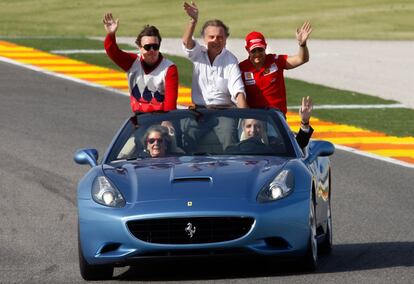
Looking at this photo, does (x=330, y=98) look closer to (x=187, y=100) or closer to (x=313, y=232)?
(x=187, y=100)

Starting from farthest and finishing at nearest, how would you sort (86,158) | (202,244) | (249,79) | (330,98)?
1. (330,98)
2. (249,79)
3. (86,158)
4. (202,244)

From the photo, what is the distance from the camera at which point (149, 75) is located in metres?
13.0

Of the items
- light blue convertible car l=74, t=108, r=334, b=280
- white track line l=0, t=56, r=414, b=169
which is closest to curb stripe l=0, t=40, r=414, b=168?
white track line l=0, t=56, r=414, b=169

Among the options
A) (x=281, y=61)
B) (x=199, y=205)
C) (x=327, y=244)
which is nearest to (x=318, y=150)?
(x=327, y=244)

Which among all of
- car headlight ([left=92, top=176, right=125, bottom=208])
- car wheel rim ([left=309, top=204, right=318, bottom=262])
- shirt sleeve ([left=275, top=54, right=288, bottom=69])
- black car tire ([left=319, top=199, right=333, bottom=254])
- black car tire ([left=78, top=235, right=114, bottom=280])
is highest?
shirt sleeve ([left=275, top=54, right=288, bottom=69])

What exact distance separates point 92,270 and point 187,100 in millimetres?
14778

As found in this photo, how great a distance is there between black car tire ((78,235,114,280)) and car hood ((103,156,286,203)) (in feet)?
1.70

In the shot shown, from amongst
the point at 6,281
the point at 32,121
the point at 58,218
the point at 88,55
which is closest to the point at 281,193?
the point at 6,281

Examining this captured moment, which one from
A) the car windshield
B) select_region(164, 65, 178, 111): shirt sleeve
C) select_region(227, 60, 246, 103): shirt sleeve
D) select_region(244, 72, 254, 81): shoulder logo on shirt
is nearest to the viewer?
the car windshield

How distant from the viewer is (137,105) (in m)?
13.1

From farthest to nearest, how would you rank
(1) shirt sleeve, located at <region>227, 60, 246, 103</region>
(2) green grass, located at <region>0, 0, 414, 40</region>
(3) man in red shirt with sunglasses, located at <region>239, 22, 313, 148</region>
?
(2) green grass, located at <region>0, 0, 414, 40</region> < (3) man in red shirt with sunglasses, located at <region>239, 22, 313, 148</region> < (1) shirt sleeve, located at <region>227, 60, 246, 103</region>

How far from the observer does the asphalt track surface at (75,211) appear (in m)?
10.6

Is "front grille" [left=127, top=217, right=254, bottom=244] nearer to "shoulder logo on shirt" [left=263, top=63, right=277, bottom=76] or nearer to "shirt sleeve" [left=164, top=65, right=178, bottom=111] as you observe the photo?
"shirt sleeve" [left=164, top=65, right=178, bottom=111]

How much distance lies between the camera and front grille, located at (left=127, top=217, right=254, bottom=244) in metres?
10.1
